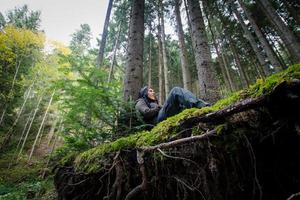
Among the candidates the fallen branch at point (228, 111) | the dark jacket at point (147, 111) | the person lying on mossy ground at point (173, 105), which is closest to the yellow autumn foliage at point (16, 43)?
the dark jacket at point (147, 111)

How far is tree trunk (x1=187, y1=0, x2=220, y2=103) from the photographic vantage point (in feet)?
14.4

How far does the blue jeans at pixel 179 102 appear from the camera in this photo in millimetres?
2848

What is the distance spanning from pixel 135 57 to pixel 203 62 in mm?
1595

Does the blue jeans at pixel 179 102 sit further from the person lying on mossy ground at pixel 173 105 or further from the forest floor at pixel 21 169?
the forest floor at pixel 21 169

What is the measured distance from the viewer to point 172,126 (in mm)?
1787

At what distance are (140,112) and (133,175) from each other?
1.69m

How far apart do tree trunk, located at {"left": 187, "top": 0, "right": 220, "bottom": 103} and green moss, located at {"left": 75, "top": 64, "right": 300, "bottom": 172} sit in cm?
253

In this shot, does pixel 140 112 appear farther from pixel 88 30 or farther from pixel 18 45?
pixel 88 30

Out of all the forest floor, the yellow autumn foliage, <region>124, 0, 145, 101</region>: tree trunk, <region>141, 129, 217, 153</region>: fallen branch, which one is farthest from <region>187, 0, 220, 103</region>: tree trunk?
the yellow autumn foliage

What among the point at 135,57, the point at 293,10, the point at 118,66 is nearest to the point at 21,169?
the point at 118,66

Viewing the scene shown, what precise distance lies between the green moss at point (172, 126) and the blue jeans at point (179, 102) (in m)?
0.88

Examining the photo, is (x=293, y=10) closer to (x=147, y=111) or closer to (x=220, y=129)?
(x=147, y=111)

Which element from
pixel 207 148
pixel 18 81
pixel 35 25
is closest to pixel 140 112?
pixel 207 148

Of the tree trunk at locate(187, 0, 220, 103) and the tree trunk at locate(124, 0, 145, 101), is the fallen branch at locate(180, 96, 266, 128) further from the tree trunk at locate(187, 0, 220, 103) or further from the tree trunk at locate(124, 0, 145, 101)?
the tree trunk at locate(124, 0, 145, 101)
